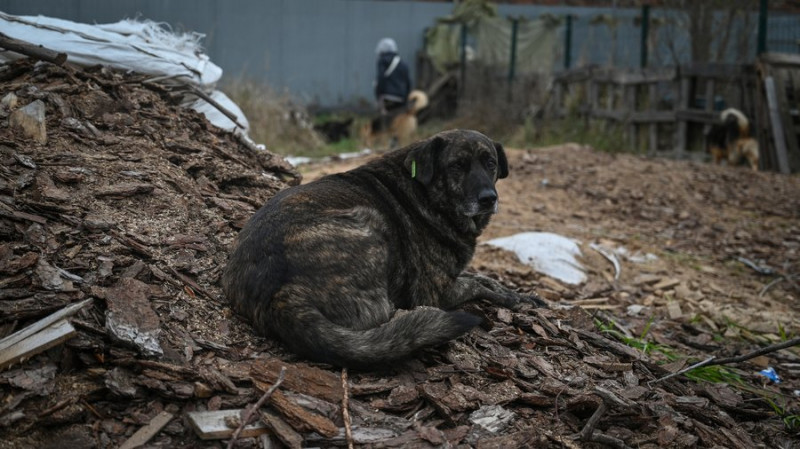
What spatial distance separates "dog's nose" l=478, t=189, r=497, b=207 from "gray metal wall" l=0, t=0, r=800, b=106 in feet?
27.0

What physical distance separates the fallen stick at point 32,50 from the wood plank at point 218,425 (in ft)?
12.9

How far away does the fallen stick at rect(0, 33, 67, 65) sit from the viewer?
18.3 feet

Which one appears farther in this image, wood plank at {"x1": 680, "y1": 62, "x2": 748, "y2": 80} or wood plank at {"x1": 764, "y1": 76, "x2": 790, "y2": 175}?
wood plank at {"x1": 680, "y1": 62, "x2": 748, "y2": 80}

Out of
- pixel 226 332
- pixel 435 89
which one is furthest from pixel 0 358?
pixel 435 89

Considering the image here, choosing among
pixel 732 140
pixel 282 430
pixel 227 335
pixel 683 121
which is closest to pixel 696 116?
pixel 683 121

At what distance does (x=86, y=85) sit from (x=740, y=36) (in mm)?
13580

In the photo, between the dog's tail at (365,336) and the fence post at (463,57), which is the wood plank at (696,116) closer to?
the fence post at (463,57)

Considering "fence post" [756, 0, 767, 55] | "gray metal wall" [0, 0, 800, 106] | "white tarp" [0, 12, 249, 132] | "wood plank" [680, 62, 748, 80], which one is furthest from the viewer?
"gray metal wall" [0, 0, 800, 106]

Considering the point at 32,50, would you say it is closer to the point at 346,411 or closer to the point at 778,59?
the point at 346,411

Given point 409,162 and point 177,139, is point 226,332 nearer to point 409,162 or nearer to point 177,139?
point 409,162

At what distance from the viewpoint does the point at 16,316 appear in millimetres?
3270

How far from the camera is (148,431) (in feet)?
9.52

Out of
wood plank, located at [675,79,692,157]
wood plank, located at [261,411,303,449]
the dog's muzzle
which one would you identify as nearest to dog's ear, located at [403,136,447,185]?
the dog's muzzle

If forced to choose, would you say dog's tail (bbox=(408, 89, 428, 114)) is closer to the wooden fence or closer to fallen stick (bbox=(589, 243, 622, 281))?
the wooden fence
